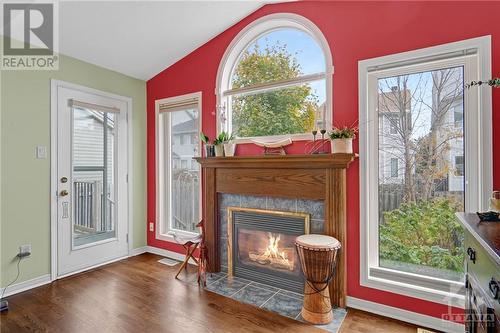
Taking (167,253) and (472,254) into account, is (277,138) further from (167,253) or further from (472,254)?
(167,253)

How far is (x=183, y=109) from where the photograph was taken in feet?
11.5

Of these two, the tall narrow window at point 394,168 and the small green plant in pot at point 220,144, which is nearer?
the tall narrow window at point 394,168

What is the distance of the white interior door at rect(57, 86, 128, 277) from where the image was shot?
2982mm

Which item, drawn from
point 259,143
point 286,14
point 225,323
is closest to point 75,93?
point 259,143

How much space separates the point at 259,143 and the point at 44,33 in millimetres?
2428

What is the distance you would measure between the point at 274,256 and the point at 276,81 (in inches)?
72.6

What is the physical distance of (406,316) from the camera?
6.95 ft

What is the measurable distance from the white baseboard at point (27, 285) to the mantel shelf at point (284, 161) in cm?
204

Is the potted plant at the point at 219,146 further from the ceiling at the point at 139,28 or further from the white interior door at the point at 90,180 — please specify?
the white interior door at the point at 90,180

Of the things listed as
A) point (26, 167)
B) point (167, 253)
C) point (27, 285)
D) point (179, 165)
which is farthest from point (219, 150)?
point (27, 285)

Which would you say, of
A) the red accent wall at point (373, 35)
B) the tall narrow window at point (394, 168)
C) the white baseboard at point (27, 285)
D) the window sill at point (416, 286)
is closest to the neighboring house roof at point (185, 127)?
the red accent wall at point (373, 35)

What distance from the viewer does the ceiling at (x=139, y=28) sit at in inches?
99.4

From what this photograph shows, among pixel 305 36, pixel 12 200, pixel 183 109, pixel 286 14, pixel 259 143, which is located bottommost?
pixel 12 200

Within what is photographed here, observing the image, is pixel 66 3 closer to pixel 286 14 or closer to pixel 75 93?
pixel 75 93
